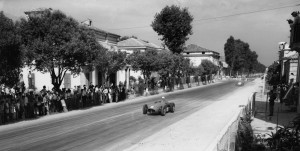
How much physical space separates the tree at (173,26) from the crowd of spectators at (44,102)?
21.8 m

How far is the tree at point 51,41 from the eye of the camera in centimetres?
1910

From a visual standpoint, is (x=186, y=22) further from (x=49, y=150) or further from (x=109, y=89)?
(x=49, y=150)

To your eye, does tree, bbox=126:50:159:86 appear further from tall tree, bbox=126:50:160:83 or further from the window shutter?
the window shutter

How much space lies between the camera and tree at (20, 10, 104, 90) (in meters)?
19.1

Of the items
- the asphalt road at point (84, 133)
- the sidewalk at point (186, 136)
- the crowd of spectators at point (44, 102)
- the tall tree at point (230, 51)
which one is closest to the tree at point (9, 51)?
the crowd of spectators at point (44, 102)

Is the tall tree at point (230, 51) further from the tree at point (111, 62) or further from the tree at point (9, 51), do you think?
the tree at point (9, 51)

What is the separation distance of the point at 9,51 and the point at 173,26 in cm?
3263

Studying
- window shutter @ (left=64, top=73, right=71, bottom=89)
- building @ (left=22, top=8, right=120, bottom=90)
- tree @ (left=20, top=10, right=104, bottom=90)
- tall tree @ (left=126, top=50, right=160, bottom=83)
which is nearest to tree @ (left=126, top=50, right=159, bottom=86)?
tall tree @ (left=126, top=50, right=160, bottom=83)

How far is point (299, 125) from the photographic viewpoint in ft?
21.4

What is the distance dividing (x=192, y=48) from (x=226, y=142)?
93.8 metres

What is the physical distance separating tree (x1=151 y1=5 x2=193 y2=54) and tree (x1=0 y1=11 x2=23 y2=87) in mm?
31283

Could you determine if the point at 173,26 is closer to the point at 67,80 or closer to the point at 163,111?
the point at 67,80

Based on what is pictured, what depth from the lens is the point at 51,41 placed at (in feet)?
63.5

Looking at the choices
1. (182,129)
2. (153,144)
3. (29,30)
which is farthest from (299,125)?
(29,30)
